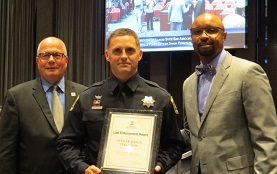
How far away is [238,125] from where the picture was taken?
2000mm

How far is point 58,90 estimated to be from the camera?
2500 mm

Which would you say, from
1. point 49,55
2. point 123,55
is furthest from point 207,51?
point 49,55

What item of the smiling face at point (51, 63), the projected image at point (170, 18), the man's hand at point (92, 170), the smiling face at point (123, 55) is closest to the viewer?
the man's hand at point (92, 170)

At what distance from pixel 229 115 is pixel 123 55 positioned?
0.64 m

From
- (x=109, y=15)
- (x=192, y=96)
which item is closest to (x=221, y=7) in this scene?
(x=109, y=15)

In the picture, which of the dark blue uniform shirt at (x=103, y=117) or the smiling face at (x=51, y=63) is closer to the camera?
the dark blue uniform shirt at (x=103, y=117)

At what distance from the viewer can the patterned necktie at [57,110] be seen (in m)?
2.37

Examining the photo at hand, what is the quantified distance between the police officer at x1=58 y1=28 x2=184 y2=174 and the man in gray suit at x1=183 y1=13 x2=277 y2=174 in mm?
149

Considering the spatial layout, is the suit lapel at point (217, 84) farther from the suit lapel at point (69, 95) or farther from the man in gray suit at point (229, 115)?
the suit lapel at point (69, 95)

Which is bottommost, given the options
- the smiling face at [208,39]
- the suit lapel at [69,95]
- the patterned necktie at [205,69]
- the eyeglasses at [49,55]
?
the suit lapel at [69,95]

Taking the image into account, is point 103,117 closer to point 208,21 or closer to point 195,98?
point 195,98

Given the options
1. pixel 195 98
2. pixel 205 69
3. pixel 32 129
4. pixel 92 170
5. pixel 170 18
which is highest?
pixel 170 18

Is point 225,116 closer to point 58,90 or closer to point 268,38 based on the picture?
point 58,90

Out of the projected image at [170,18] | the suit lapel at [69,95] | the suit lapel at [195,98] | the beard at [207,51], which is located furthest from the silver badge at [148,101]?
the projected image at [170,18]
